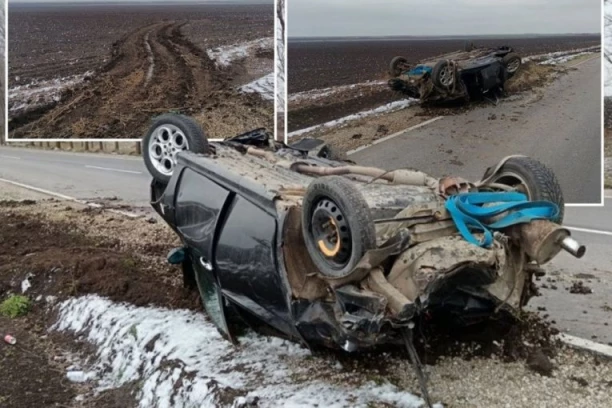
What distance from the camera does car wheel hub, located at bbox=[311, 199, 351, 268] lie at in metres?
4.00

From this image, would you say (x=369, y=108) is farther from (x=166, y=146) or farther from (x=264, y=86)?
(x=166, y=146)

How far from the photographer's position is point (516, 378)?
4.77 m

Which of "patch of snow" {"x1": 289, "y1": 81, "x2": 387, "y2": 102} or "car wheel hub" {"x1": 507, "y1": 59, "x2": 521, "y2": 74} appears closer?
"patch of snow" {"x1": 289, "y1": 81, "x2": 387, "y2": 102}

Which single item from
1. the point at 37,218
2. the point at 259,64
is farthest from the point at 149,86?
the point at 37,218

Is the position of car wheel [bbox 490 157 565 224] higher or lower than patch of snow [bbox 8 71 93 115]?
lower

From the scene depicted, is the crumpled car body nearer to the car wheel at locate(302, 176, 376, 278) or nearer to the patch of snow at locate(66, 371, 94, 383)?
the car wheel at locate(302, 176, 376, 278)

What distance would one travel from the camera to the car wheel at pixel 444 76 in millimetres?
11023

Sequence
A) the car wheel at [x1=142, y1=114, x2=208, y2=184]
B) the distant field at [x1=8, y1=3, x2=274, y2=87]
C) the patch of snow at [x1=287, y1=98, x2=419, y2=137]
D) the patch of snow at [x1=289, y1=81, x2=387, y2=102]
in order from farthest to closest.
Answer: the distant field at [x1=8, y1=3, x2=274, y2=87] → the patch of snow at [x1=287, y1=98, x2=419, y2=137] → the patch of snow at [x1=289, y1=81, x2=387, y2=102] → the car wheel at [x1=142, y1=114, x2=208, y2=184]

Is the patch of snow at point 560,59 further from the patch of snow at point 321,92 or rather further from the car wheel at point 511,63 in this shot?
the patch of snow at point 321,92

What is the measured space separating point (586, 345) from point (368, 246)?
2.28 m

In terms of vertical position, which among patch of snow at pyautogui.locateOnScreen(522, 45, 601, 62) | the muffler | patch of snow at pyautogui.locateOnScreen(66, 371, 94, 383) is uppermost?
patch of snow at pyautogui.locateOnScreen(522, 45, 601, 62)

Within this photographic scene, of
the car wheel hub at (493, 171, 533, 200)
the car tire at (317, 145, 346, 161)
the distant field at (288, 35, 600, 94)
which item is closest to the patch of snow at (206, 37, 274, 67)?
the distant field at (288, 35, 600, 94)

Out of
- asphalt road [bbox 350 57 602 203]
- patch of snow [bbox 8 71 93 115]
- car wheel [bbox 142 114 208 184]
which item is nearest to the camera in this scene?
car wheel [bbox 142 114 208 184]

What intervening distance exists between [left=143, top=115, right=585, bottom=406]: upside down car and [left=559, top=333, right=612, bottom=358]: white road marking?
2.91ft
